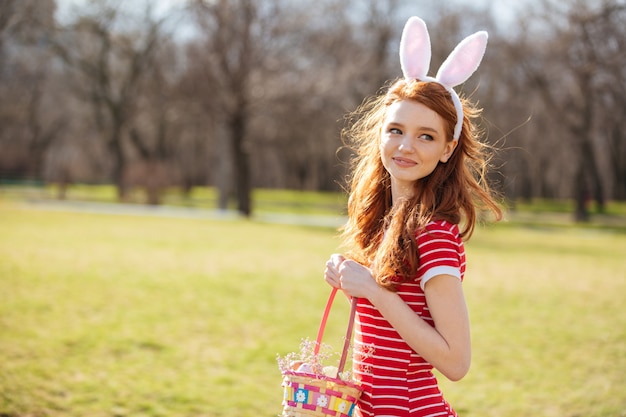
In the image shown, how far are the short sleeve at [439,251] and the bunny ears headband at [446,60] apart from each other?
33cm

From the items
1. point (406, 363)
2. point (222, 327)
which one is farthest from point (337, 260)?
point (222, 327)

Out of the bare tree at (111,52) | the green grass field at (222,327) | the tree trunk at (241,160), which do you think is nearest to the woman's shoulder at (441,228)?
the green grass field at (222,327)

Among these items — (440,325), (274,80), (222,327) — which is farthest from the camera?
(274,80)

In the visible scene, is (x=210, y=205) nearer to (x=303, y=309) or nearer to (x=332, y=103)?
(x=332, y=103)

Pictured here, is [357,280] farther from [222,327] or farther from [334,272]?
[222,327]

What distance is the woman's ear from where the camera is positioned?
2.15 meters

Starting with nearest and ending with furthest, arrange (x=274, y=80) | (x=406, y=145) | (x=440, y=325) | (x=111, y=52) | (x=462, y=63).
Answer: (x=440, y=325) < (x=406, y=145) < (x=462, y=63) < (x=274, y=80) < (x=111, y=52)

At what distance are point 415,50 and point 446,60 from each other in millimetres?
125

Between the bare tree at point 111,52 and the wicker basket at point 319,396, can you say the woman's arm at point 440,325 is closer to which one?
the wicker basket at point 319,396

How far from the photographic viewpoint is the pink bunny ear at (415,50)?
223 cm

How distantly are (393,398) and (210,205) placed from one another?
3338 cm

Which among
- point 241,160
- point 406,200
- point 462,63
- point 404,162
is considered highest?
point 241,160

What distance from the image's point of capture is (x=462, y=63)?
2.20 m

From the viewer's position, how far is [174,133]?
4984 cm
